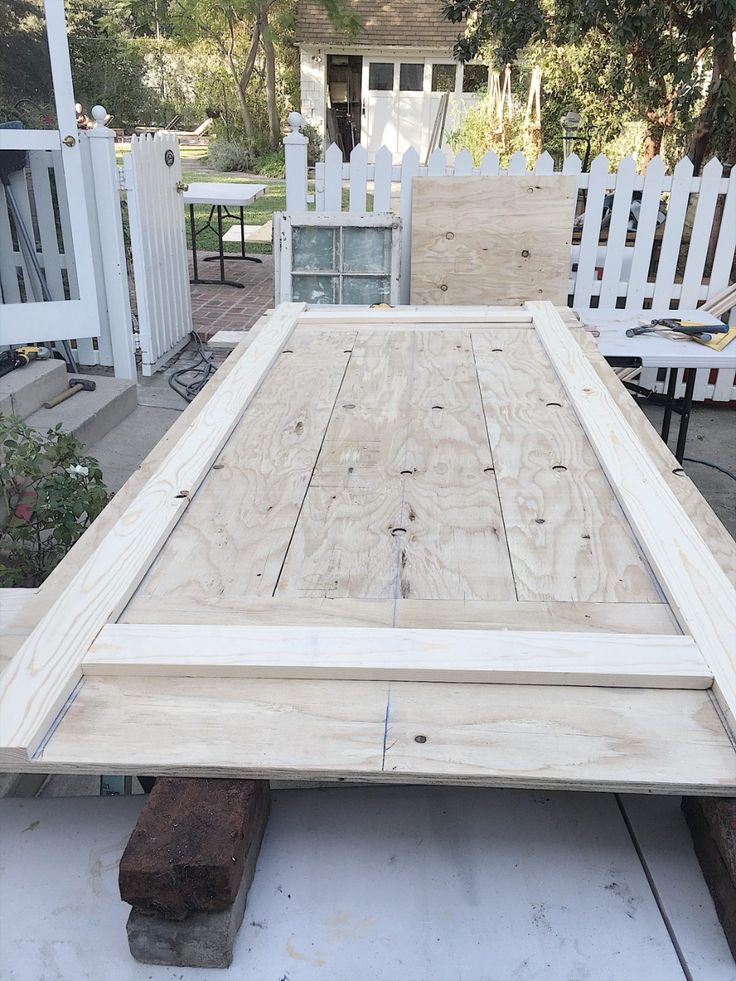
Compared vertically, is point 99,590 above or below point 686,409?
above

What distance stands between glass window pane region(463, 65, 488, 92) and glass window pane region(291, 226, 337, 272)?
58.2ft

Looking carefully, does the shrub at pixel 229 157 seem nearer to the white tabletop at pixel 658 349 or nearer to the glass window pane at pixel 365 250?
the glass window pane at pixel 365 250

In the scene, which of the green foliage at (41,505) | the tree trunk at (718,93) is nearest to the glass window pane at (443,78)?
the tree trunk at (718,93)

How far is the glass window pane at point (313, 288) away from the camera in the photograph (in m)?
4.77

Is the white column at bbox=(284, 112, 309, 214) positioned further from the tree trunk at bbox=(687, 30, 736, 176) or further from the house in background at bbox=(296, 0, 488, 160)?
the house in background at bbox=(296, 0, 488, 160)

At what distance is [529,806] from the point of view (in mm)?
1520

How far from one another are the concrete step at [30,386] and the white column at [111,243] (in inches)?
27.5

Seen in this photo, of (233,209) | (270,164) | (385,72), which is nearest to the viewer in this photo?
(233,209)

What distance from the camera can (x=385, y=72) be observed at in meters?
21.0

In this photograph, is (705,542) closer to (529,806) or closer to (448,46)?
(529,806)

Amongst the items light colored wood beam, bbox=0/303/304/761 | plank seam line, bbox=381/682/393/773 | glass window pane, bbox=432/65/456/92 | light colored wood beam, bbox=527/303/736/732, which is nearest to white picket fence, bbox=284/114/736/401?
light colored wood beam, bbox=527/303/736/732

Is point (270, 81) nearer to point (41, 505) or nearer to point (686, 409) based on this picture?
point (686, 409)

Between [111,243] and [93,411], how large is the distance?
1.30m

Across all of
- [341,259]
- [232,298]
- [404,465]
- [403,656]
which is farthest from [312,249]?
[403,656]
